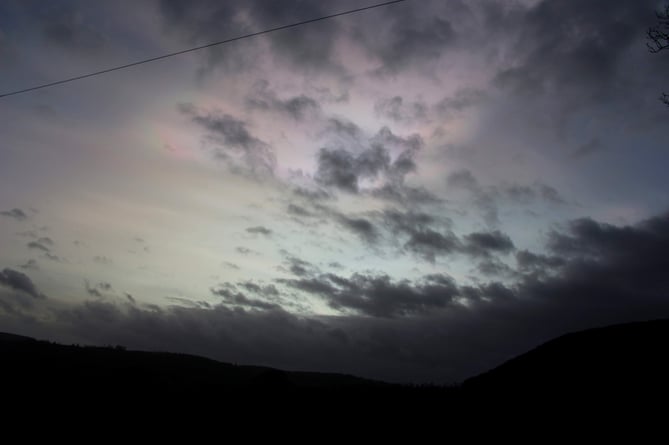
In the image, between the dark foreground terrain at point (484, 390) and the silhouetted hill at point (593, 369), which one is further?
the dark foreground terrain at point (484, 390)

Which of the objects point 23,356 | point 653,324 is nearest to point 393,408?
point 653,324

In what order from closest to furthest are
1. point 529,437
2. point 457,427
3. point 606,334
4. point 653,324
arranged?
point 529,437 → point 457,427 → point 653,324 → point 606,334

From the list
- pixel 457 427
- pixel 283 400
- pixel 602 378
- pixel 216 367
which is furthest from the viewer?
pixel 216 367

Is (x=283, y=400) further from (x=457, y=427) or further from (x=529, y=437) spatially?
(x=529, y=437)

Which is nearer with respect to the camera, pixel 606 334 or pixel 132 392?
pixel 606 334

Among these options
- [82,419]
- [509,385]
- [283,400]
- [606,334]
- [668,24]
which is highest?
[668,24]

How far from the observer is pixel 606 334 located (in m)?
25.8

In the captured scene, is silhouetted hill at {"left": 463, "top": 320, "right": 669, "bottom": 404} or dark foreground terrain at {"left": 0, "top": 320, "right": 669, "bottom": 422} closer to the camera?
silhouetted hill at {"left": 463, "top": 320, "right": 669, "bottom": 404}

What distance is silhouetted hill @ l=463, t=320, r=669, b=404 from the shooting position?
19.5 meters

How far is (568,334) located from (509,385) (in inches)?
232

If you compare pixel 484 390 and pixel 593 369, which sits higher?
pixel 593 369

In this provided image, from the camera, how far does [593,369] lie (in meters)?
22.4

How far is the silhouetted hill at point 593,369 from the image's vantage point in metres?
19.5

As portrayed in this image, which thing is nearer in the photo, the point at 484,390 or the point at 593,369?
the point at 593,369
